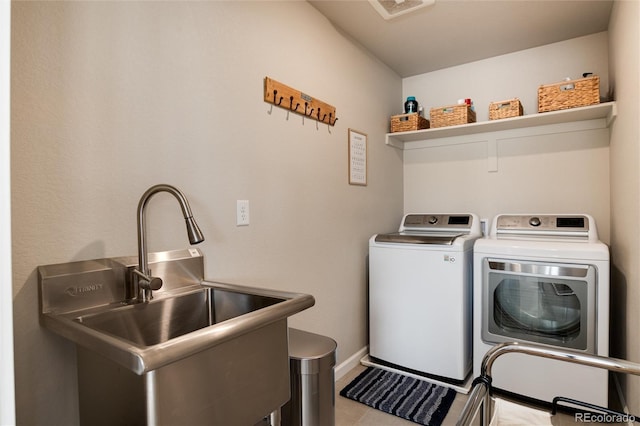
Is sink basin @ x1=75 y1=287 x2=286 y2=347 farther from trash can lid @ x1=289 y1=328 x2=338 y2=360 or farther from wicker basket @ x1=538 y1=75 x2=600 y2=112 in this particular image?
wicker basket @ x1=538 y1=75 x2=600 y2=112

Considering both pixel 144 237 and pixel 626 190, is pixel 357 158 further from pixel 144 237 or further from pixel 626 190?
pixel 144 237

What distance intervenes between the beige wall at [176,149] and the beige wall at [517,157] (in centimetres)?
101

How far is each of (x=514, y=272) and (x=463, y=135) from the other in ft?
4.38

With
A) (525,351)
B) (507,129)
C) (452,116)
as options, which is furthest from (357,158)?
(525,351)

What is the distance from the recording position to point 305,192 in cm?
206

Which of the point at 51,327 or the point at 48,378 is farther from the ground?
the point at 51,327

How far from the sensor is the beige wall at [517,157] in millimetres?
2490

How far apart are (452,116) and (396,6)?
979 millimetres

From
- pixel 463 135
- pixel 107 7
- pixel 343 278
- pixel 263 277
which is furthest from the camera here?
pixel 463 135

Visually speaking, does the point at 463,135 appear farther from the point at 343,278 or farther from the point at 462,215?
A: the point at 343,278

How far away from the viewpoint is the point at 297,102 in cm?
197

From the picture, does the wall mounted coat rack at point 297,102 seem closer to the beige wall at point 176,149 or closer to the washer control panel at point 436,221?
the beige wall at point 176,149

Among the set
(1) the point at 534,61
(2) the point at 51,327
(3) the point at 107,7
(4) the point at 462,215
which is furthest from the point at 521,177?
(2) the point at 51,327

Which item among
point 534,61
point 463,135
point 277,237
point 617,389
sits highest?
point 534,61
